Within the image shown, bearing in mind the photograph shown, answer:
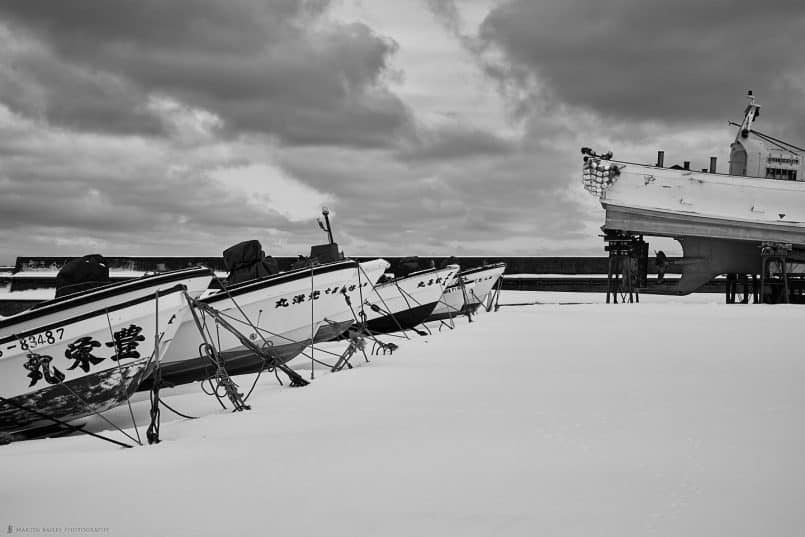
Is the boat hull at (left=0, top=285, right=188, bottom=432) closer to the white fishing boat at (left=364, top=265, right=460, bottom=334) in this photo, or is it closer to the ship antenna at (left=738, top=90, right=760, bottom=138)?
the white fishing boat at (left=364, top=265, right=460, bottom=334)

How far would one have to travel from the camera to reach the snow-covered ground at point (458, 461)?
3.82 metres

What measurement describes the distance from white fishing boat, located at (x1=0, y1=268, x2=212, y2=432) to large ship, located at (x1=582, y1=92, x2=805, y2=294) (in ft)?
74.8

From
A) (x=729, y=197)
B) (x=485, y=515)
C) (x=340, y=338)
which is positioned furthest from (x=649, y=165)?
(x=485, y=515)

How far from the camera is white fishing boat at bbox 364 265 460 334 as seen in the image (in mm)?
18141

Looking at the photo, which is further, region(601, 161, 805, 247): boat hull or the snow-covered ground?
region(601, 161, 805, 247): boat hull

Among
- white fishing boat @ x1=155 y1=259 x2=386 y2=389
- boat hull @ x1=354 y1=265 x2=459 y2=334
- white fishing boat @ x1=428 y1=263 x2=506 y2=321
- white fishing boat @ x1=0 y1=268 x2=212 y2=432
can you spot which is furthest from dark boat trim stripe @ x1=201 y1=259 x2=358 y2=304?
white fishing boat @ x1=428 y1=263 x2=506 y2=321

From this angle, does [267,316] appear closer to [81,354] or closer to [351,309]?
[351,309]

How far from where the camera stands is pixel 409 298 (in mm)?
18391

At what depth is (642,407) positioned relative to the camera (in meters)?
6.55

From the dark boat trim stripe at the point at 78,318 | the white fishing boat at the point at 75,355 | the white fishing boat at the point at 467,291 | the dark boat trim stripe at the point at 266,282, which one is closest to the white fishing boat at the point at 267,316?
the dark boat trim stripe at the point at 266,282

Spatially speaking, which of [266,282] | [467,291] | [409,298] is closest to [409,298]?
[409,298]

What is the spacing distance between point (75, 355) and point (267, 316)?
3.61 meters

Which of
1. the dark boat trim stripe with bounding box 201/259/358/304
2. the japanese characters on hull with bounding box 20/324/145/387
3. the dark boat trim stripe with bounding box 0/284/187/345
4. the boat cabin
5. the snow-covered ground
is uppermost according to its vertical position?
the boat cabin

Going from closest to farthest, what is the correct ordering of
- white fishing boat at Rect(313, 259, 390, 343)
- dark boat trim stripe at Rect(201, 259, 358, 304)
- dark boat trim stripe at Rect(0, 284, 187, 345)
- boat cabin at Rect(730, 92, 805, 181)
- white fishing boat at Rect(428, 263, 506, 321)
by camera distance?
1. dark boat trim stripe at Rect(0, 284, 187, 345)
2. dark boat trim stripe at Rect(201, 259, 358, 304)
3. white fishing boat at Rect(313, 259, 390, 343)
4. white fishing boat at Rect(428, 263, 506, 321)
5. boat cabin at Rect(730, 92, 805, 181)
